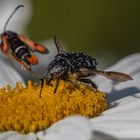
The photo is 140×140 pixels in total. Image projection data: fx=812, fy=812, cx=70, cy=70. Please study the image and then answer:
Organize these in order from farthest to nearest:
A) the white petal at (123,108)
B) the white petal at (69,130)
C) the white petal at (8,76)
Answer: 1. the white petal at (8,76)
2. the white petal at (123,108)
3. the white petal at (69,130)

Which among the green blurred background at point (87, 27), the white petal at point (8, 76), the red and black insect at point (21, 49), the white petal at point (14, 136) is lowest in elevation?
the white petal at point (14, 136)

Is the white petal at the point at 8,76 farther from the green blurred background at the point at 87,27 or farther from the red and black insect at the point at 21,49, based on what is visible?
A: the green blurred background at the point at 87,27

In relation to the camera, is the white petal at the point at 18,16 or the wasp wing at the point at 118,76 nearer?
the wasp wing at the point at 118,76

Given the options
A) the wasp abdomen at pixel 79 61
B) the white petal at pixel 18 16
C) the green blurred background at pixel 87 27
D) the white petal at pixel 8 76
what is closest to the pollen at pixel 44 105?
the wasp abdomen at pixel 79 61

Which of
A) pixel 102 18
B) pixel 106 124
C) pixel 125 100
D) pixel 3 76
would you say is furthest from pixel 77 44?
pixel 106 124

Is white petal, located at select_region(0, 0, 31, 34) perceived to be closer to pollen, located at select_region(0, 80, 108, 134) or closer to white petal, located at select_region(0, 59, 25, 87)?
white petal, located at select_region(0, 59, 25, 87)

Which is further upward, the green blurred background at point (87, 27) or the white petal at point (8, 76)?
the green blurred background at point (87, 27)

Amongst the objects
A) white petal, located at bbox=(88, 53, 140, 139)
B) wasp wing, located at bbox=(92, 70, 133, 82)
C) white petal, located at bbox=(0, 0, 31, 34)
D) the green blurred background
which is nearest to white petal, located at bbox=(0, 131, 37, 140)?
white petal, located at bbox=(88, 53, 140, 139)
